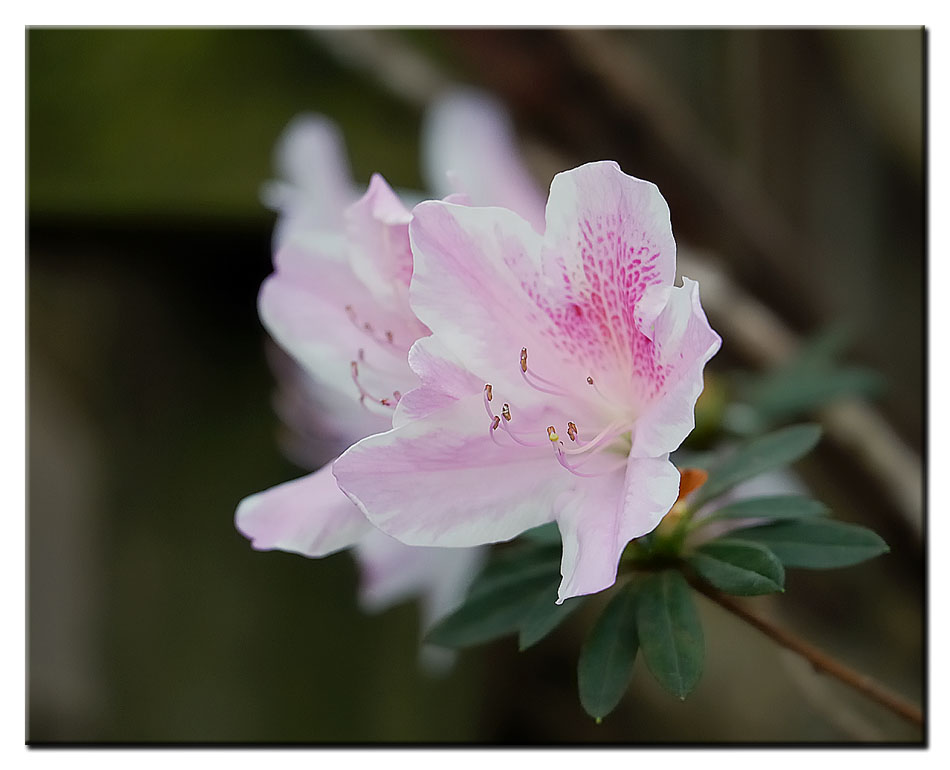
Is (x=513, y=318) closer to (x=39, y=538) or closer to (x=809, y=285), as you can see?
(x=809, y=285)

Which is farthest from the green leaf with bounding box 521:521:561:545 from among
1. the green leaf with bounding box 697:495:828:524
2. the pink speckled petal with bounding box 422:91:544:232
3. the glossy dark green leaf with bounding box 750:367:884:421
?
the glossy dark green leaf with bounding box 750:367:884:421

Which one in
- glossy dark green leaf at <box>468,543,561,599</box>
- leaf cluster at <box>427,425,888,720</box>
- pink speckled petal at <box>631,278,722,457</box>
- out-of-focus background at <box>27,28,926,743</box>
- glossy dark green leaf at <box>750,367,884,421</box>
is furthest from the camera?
out-of-focus background at <box>27,28,926,743</box>

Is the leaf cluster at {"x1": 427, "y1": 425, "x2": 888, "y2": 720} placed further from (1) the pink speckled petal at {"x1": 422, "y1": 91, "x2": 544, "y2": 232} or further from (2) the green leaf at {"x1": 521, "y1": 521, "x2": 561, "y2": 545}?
(1) the pink speckled petal at {"x1": 422, "y1": 91, "x2": 544, "y2": 232}

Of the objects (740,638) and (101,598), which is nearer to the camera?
(101,598)

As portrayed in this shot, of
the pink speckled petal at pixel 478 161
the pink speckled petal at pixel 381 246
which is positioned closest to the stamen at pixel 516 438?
the pink speckled petal at pixel 381 246

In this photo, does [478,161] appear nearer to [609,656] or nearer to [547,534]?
[547,534]

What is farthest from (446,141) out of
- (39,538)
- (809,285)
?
(39,538)

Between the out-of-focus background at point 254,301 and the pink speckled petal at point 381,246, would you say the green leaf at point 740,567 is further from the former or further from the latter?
the out-of-focus background at point 254,301
